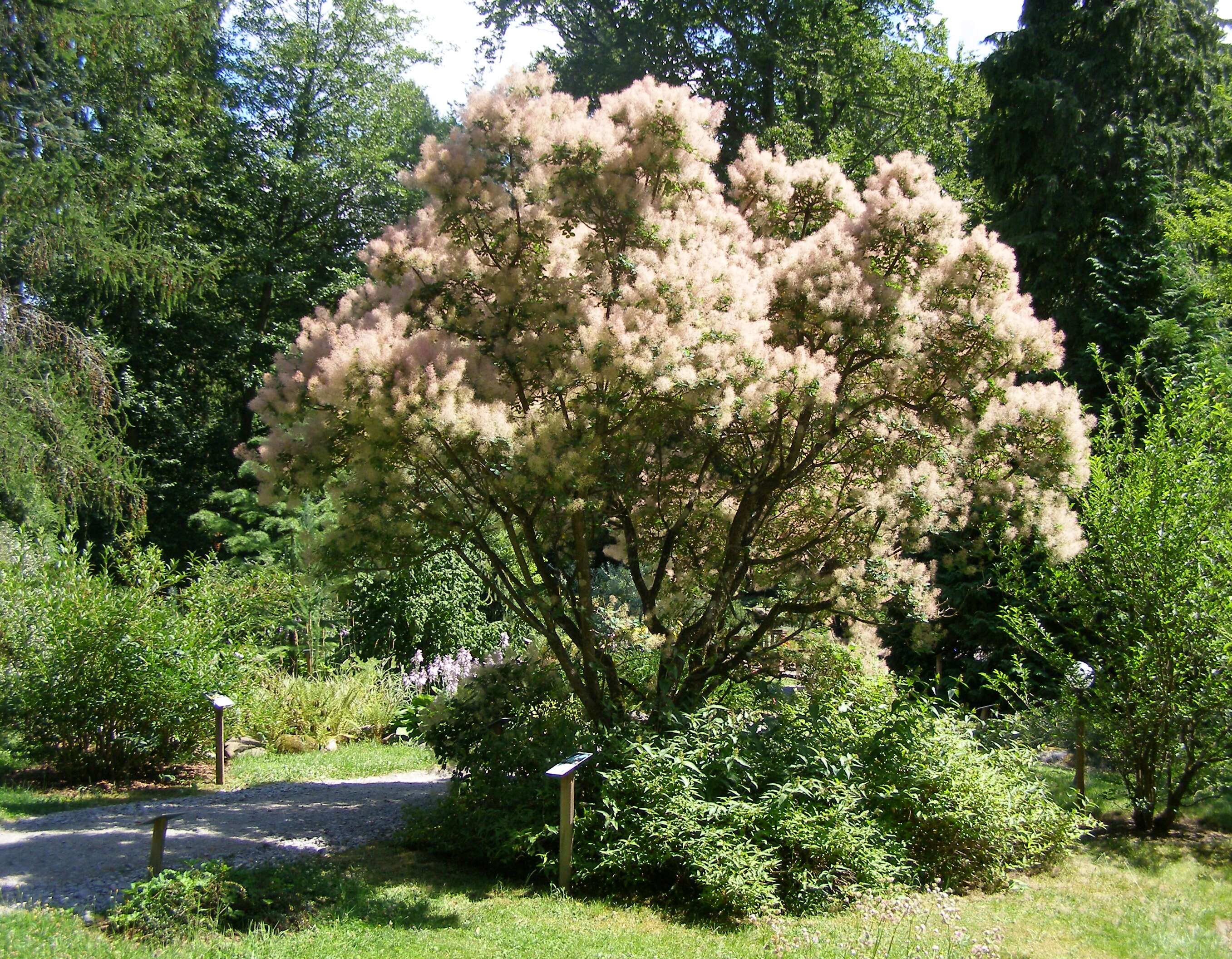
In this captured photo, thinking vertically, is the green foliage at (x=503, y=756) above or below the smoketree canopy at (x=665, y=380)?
below

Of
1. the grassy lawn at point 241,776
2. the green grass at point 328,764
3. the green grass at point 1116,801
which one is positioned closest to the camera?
the green grass at point 1116,801

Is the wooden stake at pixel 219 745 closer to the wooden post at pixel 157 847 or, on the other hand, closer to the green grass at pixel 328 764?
the green grass at pixel 328 764

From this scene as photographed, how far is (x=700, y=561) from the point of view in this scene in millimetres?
7805

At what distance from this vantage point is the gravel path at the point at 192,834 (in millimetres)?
5613

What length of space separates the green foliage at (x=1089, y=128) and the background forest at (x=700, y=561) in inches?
2.0

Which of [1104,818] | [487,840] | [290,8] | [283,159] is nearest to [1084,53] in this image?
[1104,818]

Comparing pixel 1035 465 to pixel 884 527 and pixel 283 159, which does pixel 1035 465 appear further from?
pixel 283 159

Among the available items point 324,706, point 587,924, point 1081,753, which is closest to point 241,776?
point 324,706

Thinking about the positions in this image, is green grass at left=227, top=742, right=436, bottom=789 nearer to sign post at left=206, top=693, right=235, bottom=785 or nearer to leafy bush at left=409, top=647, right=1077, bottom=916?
sign post at left=206, top=693, right=235, bottom=785

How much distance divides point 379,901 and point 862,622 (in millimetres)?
4083

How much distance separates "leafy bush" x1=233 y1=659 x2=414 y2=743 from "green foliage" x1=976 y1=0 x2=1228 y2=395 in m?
10.1

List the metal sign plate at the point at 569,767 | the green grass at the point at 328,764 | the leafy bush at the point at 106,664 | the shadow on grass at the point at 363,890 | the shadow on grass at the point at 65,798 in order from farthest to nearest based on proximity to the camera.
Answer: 1. the green grass at the point at 328,764
2. the leafy bush at the point at 106,664
3. the shadow on grass at the point at 65,798
4. the metal sign plate at the point at 569,767
5. the shadow on grass at the point at 363,890

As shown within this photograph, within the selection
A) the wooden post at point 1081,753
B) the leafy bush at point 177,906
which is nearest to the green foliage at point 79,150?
the leafy bush at point 177,906

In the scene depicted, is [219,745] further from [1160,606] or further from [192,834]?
[1160,606]
